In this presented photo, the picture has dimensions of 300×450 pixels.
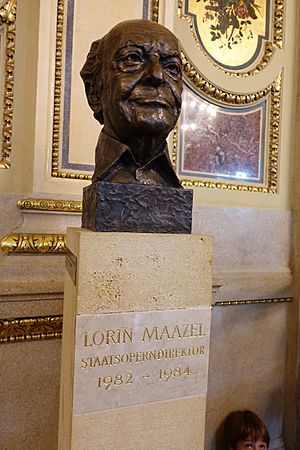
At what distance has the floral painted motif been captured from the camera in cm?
258

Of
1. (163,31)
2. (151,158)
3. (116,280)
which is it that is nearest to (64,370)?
(116,280)

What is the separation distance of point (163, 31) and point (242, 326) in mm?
1787

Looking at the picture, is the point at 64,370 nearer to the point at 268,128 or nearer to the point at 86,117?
the point at 86,117

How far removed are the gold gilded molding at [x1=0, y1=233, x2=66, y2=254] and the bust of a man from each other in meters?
0.70

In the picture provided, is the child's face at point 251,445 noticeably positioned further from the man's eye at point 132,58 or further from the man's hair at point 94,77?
the man's eye at point 132,58

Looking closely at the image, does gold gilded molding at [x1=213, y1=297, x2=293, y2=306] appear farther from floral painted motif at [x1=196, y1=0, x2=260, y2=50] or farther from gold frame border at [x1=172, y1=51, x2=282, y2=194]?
floral painted motif at [x1=196, y1=0, x2=260, y2=50]

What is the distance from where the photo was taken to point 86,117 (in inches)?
84.6

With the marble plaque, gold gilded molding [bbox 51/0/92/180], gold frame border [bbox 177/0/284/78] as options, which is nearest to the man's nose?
the marble plaque

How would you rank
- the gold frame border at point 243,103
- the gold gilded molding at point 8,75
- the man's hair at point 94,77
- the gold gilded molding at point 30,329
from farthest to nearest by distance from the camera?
the gold frame border at point 243,103
the gold gilded molding at point 8,75
the gold gilded molding at point 30,329
the man's hair at point 94,77

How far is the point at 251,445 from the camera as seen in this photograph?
2188 mm

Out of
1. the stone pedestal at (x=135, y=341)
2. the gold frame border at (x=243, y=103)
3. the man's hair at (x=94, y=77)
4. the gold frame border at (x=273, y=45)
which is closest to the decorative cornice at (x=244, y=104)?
the gold frame border at (x=243, y=103)

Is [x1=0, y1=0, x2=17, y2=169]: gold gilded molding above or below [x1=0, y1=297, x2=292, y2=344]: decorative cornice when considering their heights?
above

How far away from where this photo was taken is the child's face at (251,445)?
218cm

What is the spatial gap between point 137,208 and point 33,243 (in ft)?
2.70
